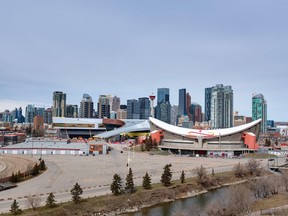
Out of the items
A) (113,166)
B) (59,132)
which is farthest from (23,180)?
(59,132)

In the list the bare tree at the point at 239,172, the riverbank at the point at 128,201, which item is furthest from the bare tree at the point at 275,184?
the bare tree at the point at 239,172

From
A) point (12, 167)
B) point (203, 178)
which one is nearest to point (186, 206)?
point (203, 178)

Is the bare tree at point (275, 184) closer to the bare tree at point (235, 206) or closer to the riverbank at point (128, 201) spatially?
the bare tree at point (235, 206)

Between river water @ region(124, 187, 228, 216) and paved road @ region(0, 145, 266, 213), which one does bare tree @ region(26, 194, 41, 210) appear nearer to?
paved road @ region(0, 145, 266, 213)

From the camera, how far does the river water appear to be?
36.5 metres

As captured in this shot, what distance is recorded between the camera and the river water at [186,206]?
3649 cm

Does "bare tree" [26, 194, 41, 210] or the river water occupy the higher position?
"bare tree" [26, 194, 41, 210]

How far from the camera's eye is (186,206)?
130 feet

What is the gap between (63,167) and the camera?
6253 cm

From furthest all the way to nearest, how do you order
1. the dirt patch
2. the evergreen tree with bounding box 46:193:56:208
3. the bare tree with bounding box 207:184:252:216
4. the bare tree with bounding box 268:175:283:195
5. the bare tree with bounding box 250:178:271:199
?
the dirt patch
the bare tree with bounding box 268:175:283:195
the bare tree with bounding box 250:178:271:199
the evergreen tree with bounding box 46:193:56:208
the bare tree with bounding box 207:184:252:216

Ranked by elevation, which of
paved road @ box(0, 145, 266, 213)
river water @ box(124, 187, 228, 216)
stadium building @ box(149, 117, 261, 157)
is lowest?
river water @ box(124, 187, 228, 216)

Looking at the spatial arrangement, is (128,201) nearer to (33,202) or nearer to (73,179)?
(33,202)

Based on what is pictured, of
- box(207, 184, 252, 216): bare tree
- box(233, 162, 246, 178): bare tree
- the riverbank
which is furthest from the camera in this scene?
box(233, 162, 246, 178): bare tree

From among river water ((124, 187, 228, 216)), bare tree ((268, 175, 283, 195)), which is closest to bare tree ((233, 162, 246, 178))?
river water ((124, 187, 228, 216))
